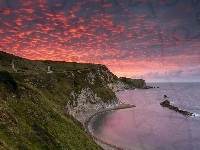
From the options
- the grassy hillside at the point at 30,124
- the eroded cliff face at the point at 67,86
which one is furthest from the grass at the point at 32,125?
the eroded cliff face at the point at 67,86

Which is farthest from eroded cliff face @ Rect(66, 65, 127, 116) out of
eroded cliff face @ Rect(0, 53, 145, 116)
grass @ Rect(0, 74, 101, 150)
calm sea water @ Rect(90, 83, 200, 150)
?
grass @ Rect(0, 74, 101, 150)

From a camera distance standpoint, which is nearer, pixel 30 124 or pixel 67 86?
pixel 30 124

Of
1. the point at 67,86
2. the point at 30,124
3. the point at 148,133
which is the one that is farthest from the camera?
the point at 67,86

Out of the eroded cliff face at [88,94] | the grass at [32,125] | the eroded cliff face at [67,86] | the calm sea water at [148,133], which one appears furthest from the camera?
the eroded cliff face at [88,94]

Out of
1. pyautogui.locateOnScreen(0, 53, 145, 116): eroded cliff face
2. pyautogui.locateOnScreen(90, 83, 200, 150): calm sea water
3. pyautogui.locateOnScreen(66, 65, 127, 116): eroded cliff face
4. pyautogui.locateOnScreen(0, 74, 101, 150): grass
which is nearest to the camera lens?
pyautogui.locateOnScreen(0, 74, 101, 150): grass

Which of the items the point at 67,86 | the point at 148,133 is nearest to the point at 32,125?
the point at 148,133

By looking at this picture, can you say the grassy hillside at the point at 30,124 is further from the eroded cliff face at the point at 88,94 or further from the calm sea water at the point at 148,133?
the eroded cliff face at the point at 88,94

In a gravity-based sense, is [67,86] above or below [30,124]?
above

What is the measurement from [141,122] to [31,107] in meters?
55.5

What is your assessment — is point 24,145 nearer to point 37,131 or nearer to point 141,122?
point 37,131

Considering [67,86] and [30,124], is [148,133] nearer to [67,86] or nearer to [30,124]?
[30,124]

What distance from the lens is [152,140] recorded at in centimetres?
5888

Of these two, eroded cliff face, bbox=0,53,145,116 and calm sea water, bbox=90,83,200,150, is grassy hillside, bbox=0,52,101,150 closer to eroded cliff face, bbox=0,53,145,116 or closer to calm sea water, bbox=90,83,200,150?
calm sea water, bbox=90,83,200,150

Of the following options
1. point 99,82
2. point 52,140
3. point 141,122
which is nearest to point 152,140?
point 141,122
